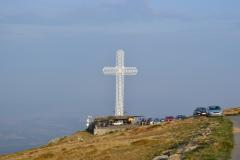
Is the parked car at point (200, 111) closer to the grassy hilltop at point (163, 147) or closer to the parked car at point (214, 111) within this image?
the parked car at point (214, 111)

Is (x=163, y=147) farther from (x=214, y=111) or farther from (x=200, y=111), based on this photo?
(x=200, y=111)

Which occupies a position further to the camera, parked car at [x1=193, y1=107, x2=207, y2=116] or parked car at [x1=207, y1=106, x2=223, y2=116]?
parked car at [x1=193, y1=107, x2=207, y2=116]

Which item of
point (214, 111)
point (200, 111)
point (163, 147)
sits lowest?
point (163, 147)

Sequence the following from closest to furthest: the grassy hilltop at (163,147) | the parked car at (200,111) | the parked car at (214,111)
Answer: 1. the grassy hilltop at (163,147)
2. the parked car at (214,111)
3. the parked car at (200,111)

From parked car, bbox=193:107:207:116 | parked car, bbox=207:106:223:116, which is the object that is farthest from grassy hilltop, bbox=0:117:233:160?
parked car, bbox=193:107:207:116

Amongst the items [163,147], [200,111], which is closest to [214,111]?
[200,111]

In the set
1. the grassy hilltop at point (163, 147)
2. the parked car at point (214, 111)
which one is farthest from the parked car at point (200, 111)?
the grassy hilltop at point (163, 147)

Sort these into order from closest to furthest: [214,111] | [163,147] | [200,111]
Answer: [163,147] < [214,111] < [200,111]

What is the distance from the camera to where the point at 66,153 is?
56.2 metres

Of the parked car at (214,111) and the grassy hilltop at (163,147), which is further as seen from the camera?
the parked car at (214,111)

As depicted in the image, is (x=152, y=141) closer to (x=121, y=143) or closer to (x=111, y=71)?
(x=121, y=143)

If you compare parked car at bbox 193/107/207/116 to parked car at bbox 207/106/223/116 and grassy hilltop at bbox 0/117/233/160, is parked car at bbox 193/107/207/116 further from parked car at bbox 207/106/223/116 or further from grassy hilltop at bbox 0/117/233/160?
grassy hilltop at bbox 0/117/233/160

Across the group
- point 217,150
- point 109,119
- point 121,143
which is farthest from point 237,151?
point 109,119

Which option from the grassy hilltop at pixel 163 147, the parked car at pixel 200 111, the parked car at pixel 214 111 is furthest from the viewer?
the parked car at pixel 200 111
